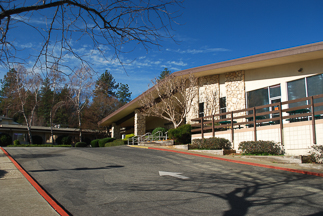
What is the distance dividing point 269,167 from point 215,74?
12.6 metres

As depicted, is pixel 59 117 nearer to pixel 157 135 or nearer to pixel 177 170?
pixel 157 135

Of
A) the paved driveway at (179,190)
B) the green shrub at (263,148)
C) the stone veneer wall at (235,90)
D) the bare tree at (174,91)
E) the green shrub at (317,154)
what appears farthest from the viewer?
the bare tree at (174,91)

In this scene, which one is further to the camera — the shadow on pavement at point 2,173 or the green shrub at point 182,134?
the green shrub at point 182,134

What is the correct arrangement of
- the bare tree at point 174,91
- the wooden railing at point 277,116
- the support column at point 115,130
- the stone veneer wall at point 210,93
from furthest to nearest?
1. the support column at point 115,130
2. the bare tree at point 174,91
3. the stone veneer wall at point 210,93
4. the wooden railing at point 277,116

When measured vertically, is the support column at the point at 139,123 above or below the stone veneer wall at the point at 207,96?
below

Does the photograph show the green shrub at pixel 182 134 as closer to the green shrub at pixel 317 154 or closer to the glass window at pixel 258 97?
the glass window at pixel 258 97

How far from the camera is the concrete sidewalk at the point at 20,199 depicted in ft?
16.7

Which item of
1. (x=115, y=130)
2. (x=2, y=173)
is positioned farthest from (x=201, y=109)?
(x=115, y=130)

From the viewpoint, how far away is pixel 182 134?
20094 mm

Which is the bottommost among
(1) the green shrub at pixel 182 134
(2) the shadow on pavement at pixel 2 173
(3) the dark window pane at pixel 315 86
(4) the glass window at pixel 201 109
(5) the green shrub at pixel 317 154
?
(2) the shadow on pavement at pixel 2 173

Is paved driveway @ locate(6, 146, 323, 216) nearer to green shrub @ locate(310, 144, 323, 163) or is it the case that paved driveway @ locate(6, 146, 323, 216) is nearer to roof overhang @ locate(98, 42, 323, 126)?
green shrub @ locate(310, 144, 323, 163)

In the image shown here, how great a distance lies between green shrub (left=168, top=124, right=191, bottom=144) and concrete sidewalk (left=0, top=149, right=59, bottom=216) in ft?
43.4

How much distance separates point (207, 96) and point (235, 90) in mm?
2844

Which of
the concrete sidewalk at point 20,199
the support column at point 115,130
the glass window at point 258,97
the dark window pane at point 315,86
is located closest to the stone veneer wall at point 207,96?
the glass window at point 258,97
